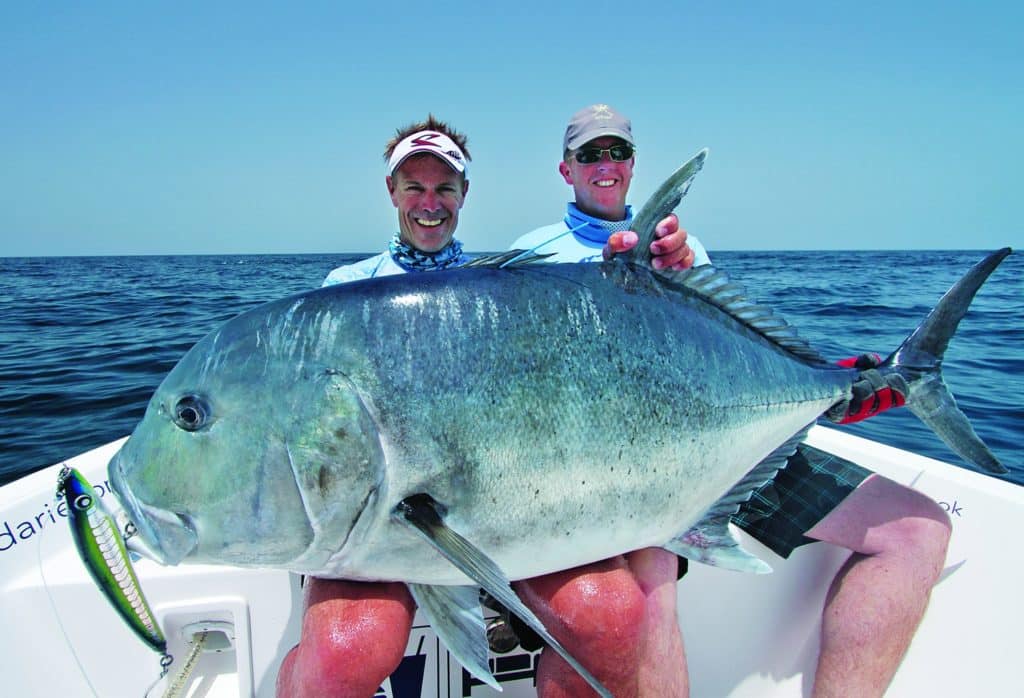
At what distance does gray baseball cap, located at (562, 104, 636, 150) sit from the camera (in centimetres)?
325

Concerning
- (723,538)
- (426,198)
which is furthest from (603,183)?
(723,538)

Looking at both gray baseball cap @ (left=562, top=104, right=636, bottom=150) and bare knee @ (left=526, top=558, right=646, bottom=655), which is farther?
Answer: gray baseball cap @ (left=562, top=104, right=636, bottom=150)

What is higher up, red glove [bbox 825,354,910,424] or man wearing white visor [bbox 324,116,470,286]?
man wearing white visor [bbox 324,116,470,286]

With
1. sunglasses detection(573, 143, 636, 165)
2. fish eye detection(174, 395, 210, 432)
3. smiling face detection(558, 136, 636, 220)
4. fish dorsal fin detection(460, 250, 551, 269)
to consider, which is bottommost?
fish eye detection(174, 395, 210, 432)

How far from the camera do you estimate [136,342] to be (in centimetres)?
1040

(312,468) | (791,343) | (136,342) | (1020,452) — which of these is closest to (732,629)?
(791,343)

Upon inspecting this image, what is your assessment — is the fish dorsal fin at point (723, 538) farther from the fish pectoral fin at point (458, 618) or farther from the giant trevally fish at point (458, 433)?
the fish pectoral fin at point (458, 618)

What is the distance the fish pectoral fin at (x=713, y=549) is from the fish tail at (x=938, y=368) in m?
0.87

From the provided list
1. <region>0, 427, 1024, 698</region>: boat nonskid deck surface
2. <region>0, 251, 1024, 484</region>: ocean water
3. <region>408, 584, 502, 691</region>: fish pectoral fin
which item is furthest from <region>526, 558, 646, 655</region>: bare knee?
<region>0, 251, 1024, 484</region>: ocean water

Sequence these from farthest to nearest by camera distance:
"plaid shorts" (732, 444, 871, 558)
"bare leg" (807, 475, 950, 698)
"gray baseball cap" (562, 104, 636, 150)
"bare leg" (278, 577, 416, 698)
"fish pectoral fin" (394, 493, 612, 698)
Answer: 1. "gray baseball cap" (562, 104, 636, 150)
2. "plaid shorts" (732, 444, 871, 558)
3. "bare leg" (807, 475, 950, 698)
4. "bare leg" (278, 577, 416, 698)
5. "fish pectoral fin" (394, 493, 612, 698)

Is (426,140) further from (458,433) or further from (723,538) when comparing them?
(723,538)

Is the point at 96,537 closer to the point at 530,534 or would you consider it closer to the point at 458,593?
the point at 458,593

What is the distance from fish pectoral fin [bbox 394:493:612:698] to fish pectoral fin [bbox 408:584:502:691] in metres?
0.20

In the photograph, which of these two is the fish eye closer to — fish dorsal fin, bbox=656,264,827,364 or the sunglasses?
fish dorsal fin, bbox=656,264,827,364
